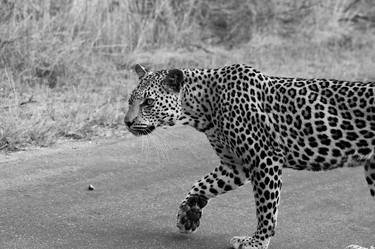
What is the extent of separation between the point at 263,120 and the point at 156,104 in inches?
28.8

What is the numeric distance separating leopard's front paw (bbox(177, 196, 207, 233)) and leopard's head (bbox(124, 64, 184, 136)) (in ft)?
1.92

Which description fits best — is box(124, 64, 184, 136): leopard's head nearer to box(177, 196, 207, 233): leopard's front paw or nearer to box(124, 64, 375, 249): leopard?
box(124, 64, 375, 249): leopard

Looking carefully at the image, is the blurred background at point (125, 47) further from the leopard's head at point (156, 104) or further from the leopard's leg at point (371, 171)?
the leopard's leg at point (371, 171)

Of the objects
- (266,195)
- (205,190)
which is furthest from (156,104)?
(266,195)

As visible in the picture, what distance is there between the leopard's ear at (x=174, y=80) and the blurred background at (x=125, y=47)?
2686mm

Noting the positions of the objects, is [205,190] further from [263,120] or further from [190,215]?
[263,120]

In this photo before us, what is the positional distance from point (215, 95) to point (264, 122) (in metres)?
0.40

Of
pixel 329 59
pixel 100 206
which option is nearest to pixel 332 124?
pixel 100 206

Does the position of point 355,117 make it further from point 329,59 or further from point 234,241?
point 329,59

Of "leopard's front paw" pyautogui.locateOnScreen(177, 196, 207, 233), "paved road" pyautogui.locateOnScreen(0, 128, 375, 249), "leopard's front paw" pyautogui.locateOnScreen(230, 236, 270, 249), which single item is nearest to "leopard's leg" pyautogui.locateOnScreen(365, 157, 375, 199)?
"paved road" pyautogui.locateOnScreen(0, 128, 375, 249)

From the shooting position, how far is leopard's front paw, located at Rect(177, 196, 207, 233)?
6188 mm

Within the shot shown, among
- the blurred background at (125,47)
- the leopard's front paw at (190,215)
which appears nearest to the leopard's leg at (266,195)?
the leopard's front paw at (190,215)

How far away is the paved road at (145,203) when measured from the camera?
20.3ft

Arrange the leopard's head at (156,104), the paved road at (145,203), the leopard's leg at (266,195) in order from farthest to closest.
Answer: the paved road at (145,203)
the leopard's head at (156,104)
the leopard's leg at (266,195)
